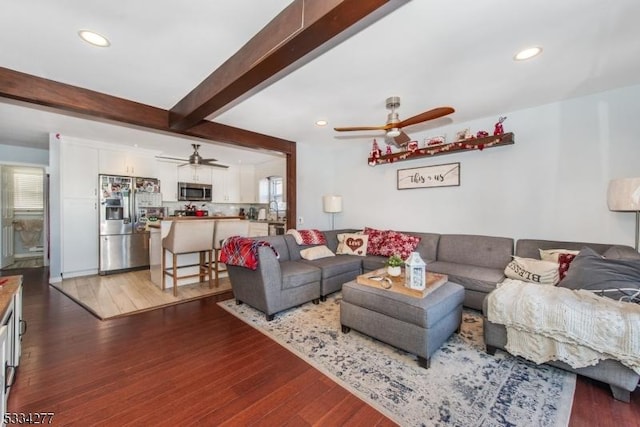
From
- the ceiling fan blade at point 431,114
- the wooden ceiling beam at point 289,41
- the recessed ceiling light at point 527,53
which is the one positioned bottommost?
the ceiling fan blade at point 431,114

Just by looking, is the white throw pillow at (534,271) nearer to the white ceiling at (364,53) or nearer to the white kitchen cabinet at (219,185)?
the white ceiling at (364,53)

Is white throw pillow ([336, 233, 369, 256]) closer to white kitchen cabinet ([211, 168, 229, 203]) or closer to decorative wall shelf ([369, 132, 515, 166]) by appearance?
decorative wall shelf ([369, 132, 515, 166])

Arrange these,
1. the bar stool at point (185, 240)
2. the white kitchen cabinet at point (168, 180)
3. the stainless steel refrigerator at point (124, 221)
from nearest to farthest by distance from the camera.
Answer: the bar stool at point (185, 240)
the stainless steel refrigerator at point (124, 221)
the white kitchen cabinet at point (168, 180)

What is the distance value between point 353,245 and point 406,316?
2.07 metres

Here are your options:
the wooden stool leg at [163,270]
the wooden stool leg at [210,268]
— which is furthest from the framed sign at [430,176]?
the wooden stool leg at [163,270]

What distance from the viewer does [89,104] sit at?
2.61 m

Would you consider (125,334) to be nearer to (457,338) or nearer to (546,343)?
(457,338)

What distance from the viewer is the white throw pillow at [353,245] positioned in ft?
13.3

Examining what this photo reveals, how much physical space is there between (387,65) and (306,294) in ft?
8.01

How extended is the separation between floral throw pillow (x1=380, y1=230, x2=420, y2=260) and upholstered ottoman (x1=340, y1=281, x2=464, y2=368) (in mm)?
1297

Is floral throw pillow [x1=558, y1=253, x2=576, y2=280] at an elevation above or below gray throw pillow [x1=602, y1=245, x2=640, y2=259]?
below

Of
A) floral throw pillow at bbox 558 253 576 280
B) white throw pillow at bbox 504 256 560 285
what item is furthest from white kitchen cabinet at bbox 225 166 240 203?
floral throw pillow at bbox 558 253 576 280

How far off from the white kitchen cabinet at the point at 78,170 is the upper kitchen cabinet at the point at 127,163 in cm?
13

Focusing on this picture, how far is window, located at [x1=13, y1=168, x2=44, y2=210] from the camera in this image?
5375mm
